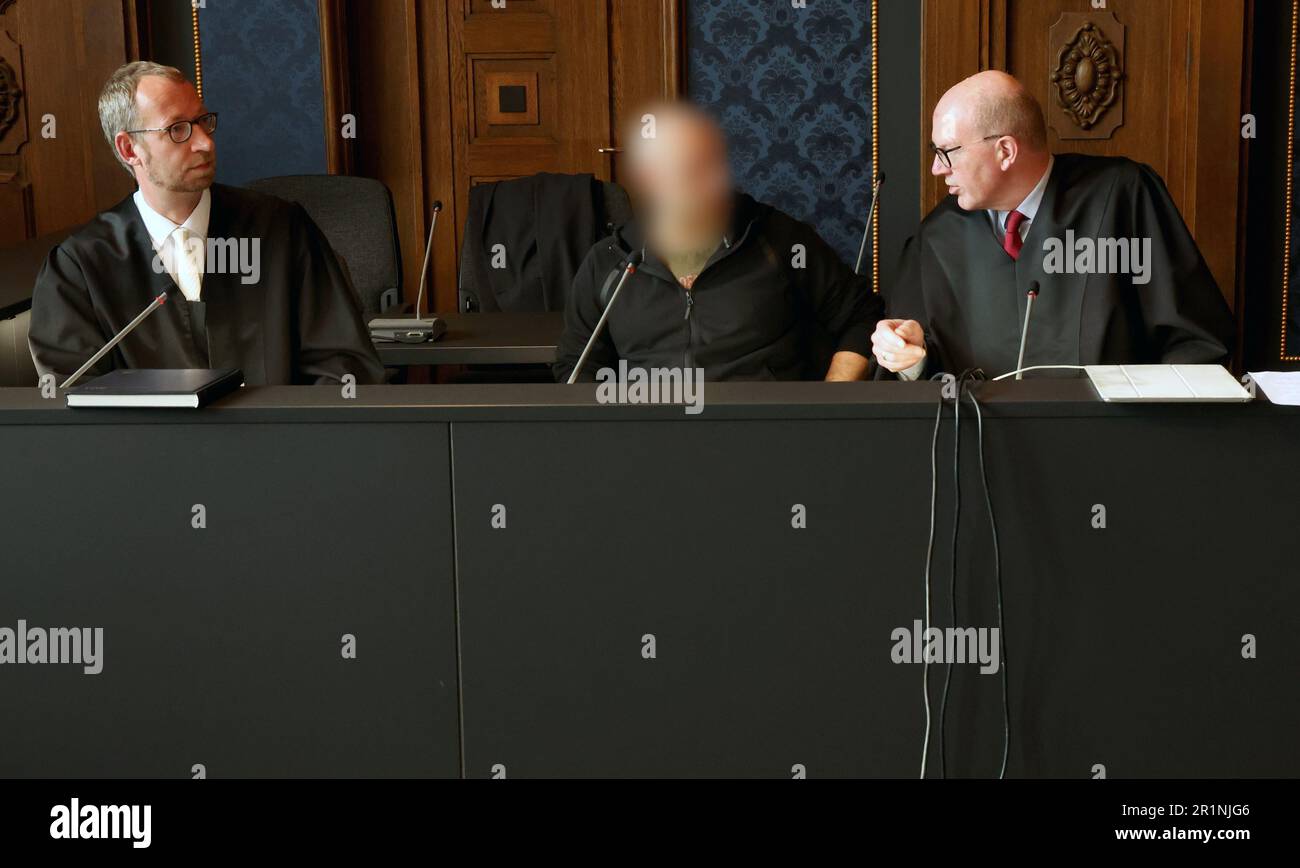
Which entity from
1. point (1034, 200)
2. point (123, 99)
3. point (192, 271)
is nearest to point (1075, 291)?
point (1034, 200)

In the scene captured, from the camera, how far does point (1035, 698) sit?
2078 mm

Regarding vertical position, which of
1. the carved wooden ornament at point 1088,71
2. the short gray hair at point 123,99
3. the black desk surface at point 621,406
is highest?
the carved wooden ornament at point 1088,71

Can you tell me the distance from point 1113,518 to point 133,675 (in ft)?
4.49

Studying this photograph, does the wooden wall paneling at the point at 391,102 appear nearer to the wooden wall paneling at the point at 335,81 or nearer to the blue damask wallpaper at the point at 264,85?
the wooden wall paneling at the point at 335,81

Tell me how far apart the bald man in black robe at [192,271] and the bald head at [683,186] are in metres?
0.70

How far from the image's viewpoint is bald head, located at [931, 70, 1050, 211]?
10.3 feet

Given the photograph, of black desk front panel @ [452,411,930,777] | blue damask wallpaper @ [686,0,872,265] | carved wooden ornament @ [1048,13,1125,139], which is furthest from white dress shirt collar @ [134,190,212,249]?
carved wooden ornament @ [1048,13,1125,139]

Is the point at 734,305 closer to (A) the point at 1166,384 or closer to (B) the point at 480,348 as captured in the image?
(B) the point at 480,348

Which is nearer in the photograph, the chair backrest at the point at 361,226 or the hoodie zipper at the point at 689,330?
the hoodie zipper at the point at 689,330

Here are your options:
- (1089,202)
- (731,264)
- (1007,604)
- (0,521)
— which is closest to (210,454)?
(0,521)

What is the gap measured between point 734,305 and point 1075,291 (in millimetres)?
737

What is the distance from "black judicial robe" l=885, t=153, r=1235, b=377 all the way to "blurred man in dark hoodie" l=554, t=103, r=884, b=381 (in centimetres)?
22

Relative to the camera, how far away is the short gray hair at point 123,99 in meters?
3.14

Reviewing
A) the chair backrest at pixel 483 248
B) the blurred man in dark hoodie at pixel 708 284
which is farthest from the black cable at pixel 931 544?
the chair backrest at pixel 483 248
